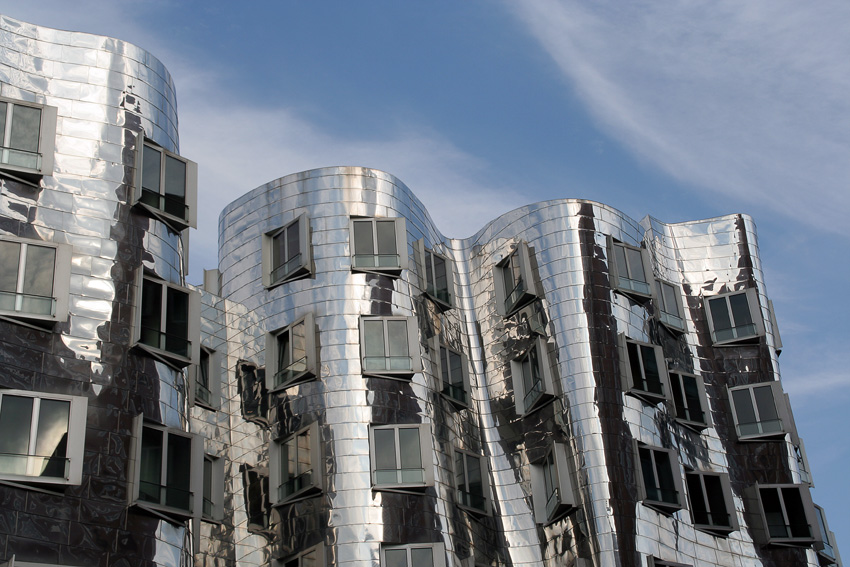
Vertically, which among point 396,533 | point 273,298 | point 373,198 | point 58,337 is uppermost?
point 373,198

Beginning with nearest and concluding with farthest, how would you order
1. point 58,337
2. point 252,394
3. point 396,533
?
1. point 58,337
2. point 396,533
3. point 252,394

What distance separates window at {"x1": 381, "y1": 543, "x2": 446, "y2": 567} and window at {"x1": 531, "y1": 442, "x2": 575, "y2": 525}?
17.4ft

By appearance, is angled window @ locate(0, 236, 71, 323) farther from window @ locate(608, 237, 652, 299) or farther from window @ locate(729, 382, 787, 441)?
window @ locate(729, 382, 787, 441)

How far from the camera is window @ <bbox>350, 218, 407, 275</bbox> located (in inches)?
1620

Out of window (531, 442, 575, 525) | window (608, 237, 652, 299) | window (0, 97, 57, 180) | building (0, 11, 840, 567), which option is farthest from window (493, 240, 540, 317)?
window (0, 97, 57, 180)

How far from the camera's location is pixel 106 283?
29.7 metres

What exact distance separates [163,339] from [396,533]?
10.7m

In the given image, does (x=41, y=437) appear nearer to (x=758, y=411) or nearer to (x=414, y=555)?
(x=414, y=555)

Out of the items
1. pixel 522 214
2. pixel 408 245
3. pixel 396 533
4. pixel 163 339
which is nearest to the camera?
pixel 163 339

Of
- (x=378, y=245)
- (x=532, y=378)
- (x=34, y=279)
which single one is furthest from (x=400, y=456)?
(x=34, y=279)

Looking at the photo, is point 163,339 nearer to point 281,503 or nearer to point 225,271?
point 281,503

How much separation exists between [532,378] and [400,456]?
24.7 ft

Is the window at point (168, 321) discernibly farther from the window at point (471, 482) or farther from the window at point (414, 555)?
the window at point (471, 482)

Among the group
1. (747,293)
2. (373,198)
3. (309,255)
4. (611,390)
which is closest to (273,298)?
(309,255)
